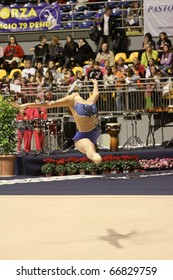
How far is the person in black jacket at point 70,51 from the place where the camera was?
81.4 feet

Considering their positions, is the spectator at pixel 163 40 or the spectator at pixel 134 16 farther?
the spectator at pixel 134 16

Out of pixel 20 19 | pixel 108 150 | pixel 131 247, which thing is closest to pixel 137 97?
pixel 108 150

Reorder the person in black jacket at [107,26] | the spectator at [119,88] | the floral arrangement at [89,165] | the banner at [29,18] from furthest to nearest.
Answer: the banner at [29,18] → the person in black jacket at [107,26] → the spectator at [119,88] → the floral arrangement at [89,165]

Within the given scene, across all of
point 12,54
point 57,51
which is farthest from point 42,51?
point 12,54

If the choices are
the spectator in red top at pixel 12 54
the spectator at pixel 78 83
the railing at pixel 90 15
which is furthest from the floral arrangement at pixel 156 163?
A: the spectator in red top at pixel 12 54

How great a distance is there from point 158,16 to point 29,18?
401 centimetres

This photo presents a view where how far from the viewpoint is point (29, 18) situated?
26.6 meters

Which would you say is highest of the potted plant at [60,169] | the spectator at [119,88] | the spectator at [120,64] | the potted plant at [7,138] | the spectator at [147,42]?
the spectator at [147,42]

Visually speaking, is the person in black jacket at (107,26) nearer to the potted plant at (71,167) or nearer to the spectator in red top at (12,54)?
the spectator in red top at (12,54)

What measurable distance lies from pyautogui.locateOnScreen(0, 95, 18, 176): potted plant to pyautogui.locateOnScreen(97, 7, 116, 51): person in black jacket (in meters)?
5.36

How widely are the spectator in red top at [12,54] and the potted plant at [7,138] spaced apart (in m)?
5.01

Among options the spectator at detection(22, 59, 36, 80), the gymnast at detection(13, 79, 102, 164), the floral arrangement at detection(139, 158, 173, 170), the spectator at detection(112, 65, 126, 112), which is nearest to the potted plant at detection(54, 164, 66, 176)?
the floral arrangement at detection(139, 158, 173, 170)

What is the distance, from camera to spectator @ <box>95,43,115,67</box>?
2398 cm
